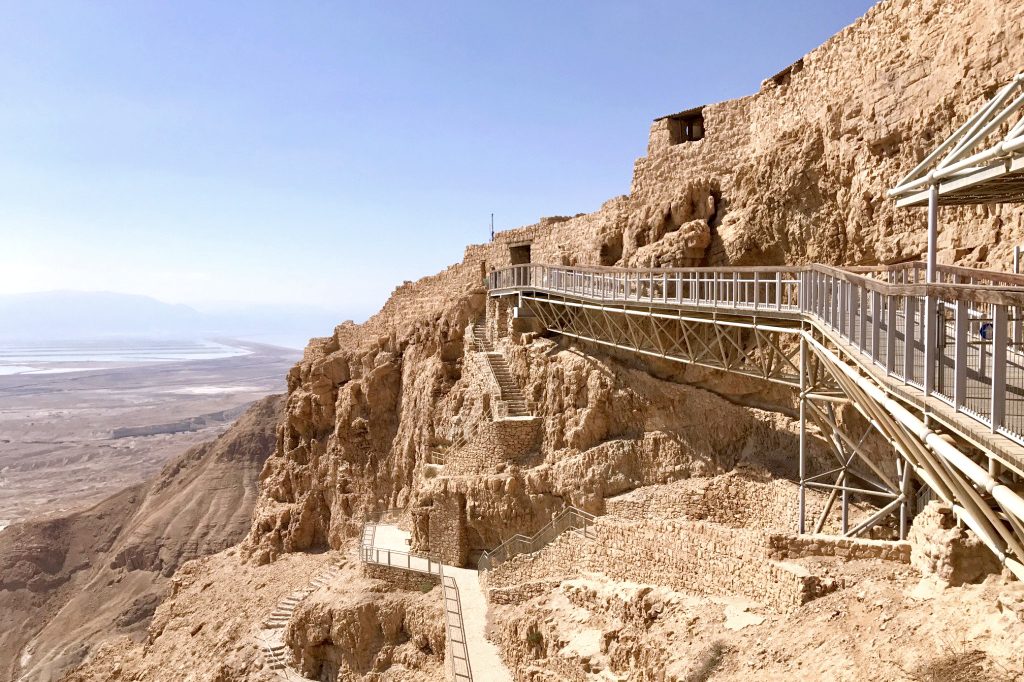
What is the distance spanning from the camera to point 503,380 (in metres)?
22.8

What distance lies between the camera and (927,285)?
674 centimetres

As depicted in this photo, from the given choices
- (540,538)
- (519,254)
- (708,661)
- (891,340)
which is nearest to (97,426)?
(519,254)

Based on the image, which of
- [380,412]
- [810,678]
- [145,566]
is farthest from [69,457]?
[810,678]

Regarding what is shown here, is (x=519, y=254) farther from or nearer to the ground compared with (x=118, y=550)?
farther from the ground

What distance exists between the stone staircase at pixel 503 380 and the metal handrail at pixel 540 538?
363 cm

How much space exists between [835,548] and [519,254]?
60.0ft

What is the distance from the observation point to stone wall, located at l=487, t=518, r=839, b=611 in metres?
11.1

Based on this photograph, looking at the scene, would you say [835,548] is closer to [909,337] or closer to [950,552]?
[950,552]

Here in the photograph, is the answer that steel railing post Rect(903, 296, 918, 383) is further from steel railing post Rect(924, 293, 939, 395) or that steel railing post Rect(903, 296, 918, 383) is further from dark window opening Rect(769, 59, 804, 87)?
dark window opening Rect(769, 59, 804, 87)

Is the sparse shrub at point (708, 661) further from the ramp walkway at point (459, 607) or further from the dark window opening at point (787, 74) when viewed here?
the dark window opening at point (787, 74)

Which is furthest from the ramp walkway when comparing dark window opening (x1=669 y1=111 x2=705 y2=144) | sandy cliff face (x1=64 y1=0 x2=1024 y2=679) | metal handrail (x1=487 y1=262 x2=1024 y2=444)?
dark window opening (x1=669 y1=111 x2=705 y2=144)

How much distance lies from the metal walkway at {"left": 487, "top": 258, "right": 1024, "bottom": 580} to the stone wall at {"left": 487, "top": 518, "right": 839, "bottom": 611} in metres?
1.70

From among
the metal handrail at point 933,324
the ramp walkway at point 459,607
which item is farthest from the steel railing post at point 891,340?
the ramp walkway at point 459,607

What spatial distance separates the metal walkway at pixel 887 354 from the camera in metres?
5.98
